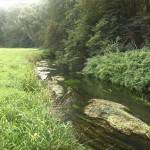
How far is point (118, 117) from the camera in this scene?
35.8 ft

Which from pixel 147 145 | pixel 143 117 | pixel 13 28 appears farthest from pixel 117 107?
pixel 13 28

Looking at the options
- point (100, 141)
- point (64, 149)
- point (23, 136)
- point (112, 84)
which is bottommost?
point (112, 84)

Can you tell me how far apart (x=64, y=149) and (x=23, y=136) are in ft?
3.29

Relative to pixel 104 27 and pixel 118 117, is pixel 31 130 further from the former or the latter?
pixel 104 27

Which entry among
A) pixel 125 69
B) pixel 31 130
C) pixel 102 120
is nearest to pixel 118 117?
pixel 102 120

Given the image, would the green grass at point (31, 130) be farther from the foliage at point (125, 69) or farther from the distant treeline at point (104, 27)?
the distant treeline at point (104, 27)

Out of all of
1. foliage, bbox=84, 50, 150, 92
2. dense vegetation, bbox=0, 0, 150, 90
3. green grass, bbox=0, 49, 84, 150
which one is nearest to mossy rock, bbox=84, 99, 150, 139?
green grass, bbox=0, 49, 84, 150

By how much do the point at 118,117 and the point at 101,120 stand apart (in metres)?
0.66

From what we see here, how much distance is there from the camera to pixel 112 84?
1911 centimetres

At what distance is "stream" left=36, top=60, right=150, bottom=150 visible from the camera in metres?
8.57

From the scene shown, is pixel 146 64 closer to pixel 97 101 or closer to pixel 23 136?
pixel 97 101

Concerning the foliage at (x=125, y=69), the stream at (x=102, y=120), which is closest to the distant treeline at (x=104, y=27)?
the foliage at (x=125, y=69)

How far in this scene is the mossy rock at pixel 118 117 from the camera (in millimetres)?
9789

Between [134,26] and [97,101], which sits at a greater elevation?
[134,26]
